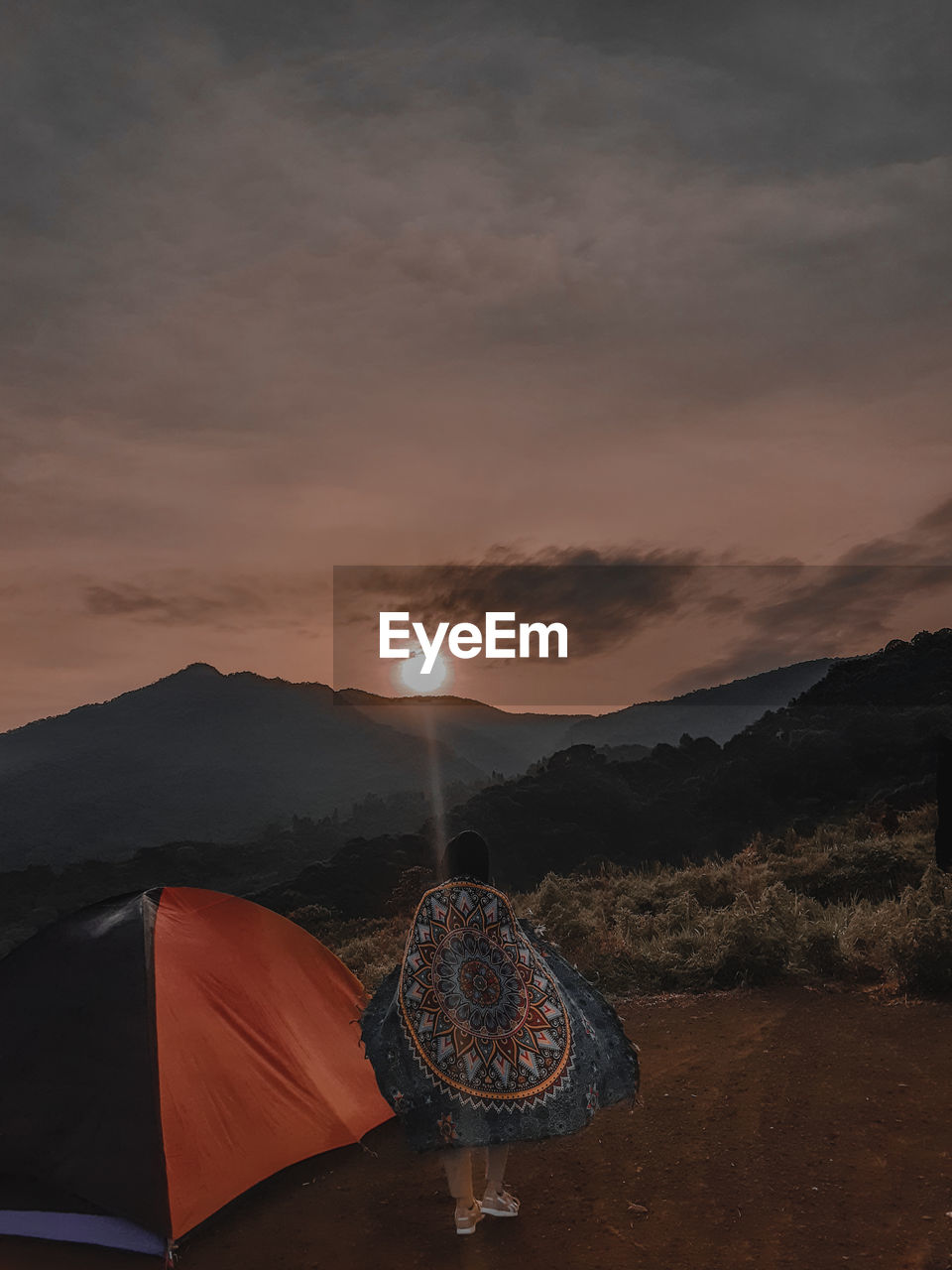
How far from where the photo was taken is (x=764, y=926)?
10742mm

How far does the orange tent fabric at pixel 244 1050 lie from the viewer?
597 centimetres

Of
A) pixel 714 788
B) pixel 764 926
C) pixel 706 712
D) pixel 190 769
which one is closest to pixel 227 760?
pixel 190 769

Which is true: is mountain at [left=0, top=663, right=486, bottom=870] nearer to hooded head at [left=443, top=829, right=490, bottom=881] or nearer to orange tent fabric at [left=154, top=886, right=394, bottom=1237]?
orange tent fabric at [left=154, top=886, right=394, bottom=1237]

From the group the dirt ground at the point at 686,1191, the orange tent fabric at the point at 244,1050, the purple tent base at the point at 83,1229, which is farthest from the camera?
the orange tent fabric at the point at 244,1050

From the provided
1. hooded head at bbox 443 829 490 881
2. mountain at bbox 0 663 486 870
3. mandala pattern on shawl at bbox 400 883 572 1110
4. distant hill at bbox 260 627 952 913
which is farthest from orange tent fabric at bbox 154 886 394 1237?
mountain at bbox 0 663 486 870

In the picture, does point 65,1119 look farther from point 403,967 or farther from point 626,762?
point 626,762

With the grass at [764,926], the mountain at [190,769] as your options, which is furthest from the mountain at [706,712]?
the grass at [764,926]

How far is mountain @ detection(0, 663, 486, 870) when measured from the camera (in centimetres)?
12281

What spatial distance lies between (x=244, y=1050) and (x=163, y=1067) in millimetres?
609

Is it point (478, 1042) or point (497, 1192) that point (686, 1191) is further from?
point (478, 1042)

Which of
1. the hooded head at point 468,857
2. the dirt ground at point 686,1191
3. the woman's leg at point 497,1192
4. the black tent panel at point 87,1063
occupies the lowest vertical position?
the dirt ground at point 686,1191

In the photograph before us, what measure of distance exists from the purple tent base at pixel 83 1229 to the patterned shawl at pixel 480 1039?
68.7 inches

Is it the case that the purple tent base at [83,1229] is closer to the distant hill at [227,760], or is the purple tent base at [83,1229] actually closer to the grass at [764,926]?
the grass at [764,926]

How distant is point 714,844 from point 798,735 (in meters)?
5.09
